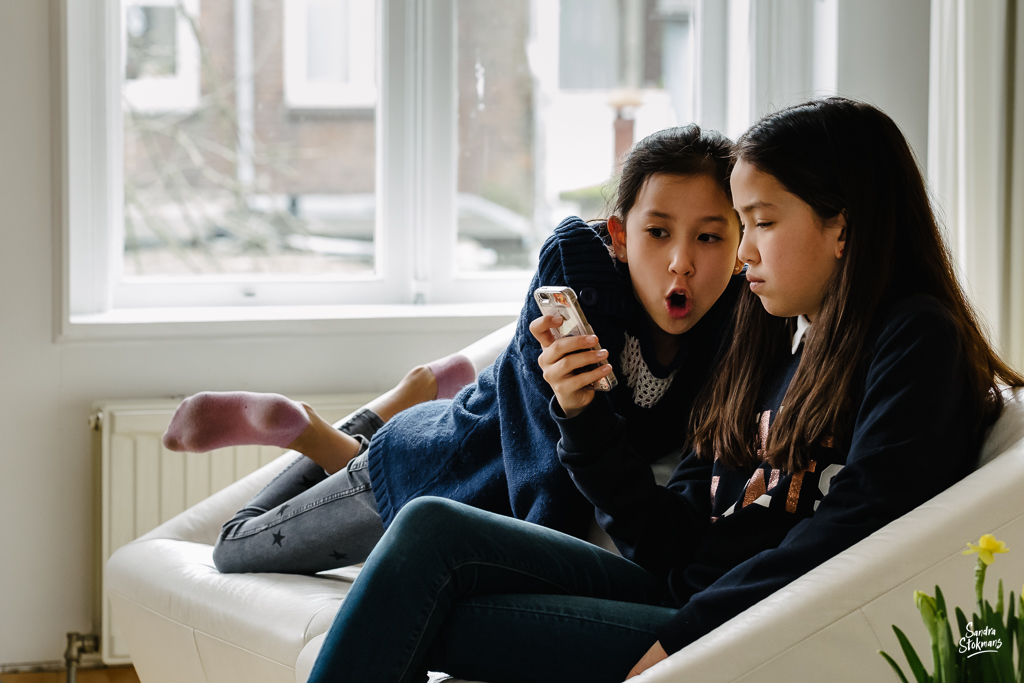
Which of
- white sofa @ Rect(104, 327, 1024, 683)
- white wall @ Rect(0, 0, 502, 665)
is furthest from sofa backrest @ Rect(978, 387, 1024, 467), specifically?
white wall @ Rect(0, 0, 502, 665)

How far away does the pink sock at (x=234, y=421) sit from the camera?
1.63 meters

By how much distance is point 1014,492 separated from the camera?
3.13 feet

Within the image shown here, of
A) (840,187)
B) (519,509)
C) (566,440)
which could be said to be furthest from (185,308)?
(840,187)

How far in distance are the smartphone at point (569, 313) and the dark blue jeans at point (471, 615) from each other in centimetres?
20

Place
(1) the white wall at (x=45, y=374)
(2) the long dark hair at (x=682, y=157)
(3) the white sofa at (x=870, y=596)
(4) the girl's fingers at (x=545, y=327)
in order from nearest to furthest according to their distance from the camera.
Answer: (3) the white sofa at (x=870, y=596), (4) the girl's fingers at (x=545, y=327), (2) the long dark hair at (x=682, y=157), (1) the white wall at (x=45, y=374)

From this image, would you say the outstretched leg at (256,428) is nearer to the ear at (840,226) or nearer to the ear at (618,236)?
the ear at (618,236)

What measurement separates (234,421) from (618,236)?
740 millimetres

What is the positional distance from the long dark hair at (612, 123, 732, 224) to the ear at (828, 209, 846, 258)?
212 millimetres

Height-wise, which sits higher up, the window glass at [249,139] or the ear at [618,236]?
the window glass at [249,139]

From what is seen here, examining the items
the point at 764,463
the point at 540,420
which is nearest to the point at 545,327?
the point at 540,420

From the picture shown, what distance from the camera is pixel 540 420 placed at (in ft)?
4.34

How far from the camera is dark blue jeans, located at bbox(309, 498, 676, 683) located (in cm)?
101

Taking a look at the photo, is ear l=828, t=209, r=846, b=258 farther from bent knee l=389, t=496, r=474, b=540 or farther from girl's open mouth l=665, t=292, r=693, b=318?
bent knee l=389, t=496, r=474, b=540

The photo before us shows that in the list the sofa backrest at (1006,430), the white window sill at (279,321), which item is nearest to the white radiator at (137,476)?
the white window sill at (279,321)
